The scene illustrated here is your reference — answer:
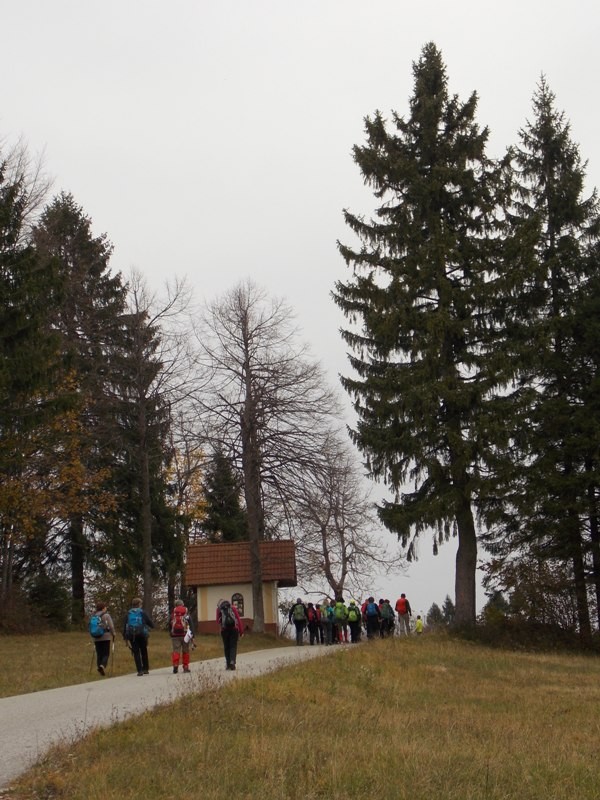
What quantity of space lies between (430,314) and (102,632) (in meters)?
12.8

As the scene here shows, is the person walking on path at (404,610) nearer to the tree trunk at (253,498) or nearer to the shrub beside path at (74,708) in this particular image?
the tree trunk at (253,498)

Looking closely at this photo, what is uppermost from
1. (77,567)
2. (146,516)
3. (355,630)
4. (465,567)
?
(146,516)

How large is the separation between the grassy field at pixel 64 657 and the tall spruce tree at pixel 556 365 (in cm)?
972

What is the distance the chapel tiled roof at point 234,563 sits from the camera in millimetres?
37094

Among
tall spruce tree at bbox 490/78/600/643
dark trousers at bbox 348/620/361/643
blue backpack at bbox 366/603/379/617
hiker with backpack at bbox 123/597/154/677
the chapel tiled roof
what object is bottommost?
dark trousers at bbox 348/620/361/643

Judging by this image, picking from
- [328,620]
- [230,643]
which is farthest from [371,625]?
[230,643]

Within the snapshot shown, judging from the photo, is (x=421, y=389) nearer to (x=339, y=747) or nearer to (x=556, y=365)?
(x=556, y=365)

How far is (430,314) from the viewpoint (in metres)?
25.6

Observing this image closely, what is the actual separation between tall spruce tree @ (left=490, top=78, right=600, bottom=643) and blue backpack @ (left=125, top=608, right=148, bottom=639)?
12.0 m

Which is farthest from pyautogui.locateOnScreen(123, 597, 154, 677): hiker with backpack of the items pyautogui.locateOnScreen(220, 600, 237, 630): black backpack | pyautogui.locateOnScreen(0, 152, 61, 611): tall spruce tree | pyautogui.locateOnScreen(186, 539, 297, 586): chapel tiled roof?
pyautogui.locateOnScreen(186, 539, 297, 586): chapel tiled roof

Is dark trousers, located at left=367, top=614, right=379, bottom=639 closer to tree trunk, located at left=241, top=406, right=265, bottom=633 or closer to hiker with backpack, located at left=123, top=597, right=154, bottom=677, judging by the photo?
tree trunk, located at left=241, top=406, right=265, bottom=633

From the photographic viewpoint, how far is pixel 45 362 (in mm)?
24688

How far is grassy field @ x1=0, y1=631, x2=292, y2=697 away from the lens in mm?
17281

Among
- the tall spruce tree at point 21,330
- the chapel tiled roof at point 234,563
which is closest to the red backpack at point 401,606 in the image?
the chapel tiled roof at point 234,563
